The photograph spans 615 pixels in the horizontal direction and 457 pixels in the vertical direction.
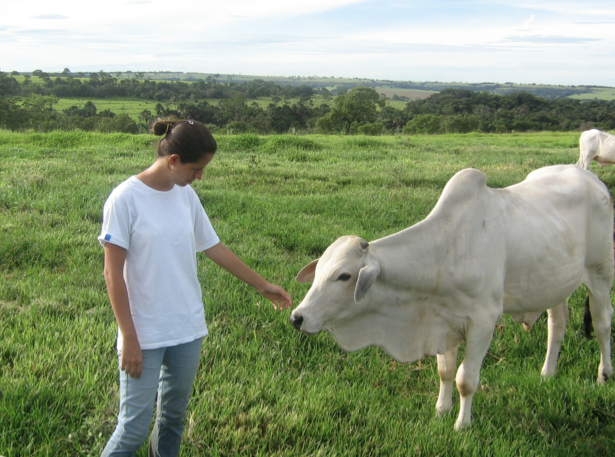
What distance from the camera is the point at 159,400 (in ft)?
8.02

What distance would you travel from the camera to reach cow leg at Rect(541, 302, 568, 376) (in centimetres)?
391

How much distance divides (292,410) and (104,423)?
1043mm

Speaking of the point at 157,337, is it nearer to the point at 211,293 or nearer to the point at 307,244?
the point at 211,293

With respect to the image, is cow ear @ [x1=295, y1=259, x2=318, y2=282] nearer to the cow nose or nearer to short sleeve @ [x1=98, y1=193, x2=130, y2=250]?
the cow nose

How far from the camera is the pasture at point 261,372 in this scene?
283cm

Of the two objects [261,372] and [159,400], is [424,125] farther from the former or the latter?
[159,400]

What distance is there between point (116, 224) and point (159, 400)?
0.92m

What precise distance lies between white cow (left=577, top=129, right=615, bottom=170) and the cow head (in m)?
3.08

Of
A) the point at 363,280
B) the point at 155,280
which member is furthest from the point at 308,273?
the point at 155,280

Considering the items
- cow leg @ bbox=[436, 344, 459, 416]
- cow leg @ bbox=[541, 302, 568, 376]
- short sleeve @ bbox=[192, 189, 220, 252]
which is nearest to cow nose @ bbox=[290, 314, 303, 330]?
short sleeve @ bbox=[192, 189, 220, 252]

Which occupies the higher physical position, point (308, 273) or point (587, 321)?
point (308, 273)

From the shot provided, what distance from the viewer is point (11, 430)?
2617mm

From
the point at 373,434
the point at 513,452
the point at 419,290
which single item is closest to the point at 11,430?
the point at 373,434

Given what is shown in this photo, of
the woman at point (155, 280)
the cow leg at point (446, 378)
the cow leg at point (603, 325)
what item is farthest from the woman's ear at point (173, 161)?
the cow leg at point (603, 325)
